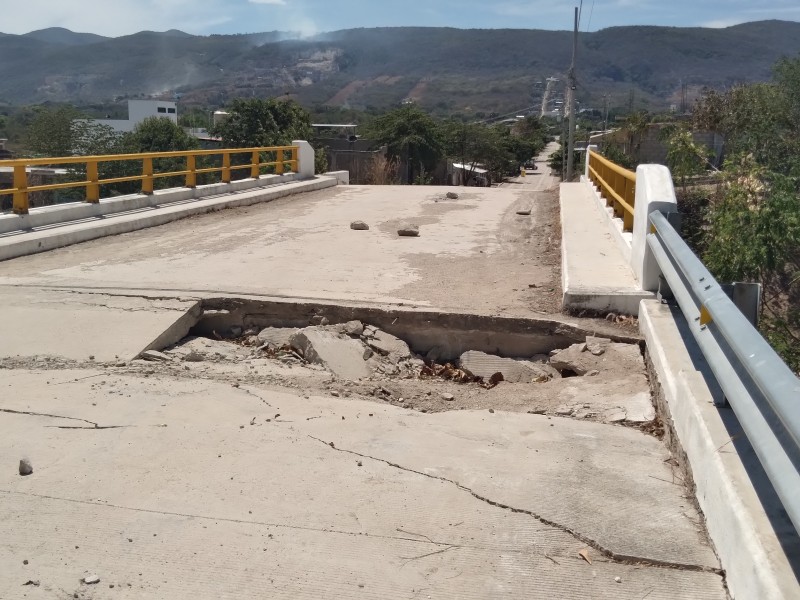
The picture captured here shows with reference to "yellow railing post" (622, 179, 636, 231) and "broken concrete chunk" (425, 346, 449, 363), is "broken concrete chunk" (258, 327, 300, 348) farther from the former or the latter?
"yellow railing post" (622, 179, 636, 231)

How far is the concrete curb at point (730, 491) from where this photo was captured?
283cm

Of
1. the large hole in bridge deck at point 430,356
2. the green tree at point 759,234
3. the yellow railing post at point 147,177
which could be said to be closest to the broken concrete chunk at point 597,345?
the large hole in bridge deck at point 430,356

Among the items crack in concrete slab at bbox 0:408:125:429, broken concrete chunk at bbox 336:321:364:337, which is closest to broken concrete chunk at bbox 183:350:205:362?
broken concrete chunk at bbox 336:321:364:337

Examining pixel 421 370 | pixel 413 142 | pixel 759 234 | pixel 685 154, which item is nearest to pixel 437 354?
pixel 421 370

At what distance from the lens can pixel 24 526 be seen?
12.1 ft

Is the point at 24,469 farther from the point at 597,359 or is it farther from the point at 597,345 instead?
the point at 597,345

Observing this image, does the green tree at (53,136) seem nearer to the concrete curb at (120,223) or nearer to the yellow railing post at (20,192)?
the concrete curb at (120,223)

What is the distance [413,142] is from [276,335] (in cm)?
4425

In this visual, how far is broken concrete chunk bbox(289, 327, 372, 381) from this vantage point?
6422mm

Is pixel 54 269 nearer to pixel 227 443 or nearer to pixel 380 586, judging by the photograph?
pixel 227 443

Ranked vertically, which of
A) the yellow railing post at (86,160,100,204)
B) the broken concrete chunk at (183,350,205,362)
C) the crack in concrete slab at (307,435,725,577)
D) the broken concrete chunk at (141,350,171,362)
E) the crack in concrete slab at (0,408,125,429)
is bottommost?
the crack in concrete slab at (307,435,725,577)

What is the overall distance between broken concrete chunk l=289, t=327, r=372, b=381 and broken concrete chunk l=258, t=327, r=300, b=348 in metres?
0.30

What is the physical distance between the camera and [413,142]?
50.4 meters

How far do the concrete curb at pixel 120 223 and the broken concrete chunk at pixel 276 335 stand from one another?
14.4 feet
